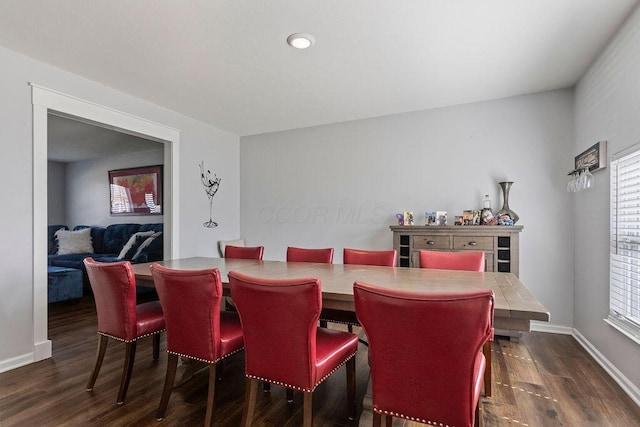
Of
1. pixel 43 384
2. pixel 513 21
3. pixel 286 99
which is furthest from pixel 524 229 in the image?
pixel 43 384

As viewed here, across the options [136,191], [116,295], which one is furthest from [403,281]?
[136,191]

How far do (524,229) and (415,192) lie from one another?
1200 millimetres

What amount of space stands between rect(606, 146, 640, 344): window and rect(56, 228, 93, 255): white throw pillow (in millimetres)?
7051

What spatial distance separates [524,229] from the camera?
11.2 ft

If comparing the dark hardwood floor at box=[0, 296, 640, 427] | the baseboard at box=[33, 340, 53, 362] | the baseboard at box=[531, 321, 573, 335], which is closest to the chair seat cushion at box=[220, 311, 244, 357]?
the dark hardwood floor at box=[0, 296, 640, 427]

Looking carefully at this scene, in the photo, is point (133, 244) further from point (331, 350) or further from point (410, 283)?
point (410, 283)

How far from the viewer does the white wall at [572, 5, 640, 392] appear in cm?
212

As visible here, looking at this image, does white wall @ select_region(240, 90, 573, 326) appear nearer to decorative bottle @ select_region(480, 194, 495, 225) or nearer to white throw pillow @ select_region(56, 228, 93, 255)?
decorative bottle @ select_region(480, 194, 495, 225)

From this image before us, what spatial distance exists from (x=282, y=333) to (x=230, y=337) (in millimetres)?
527

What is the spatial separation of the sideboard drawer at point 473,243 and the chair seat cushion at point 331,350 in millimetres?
2003

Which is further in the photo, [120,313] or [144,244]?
[144,244]

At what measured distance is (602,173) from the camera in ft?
8.40

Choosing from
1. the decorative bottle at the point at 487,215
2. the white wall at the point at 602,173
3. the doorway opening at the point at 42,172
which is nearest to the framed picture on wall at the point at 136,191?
the doorway opening at the point at 42,172

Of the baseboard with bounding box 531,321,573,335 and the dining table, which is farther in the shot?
the baseboard with bounding box 531,321,573,335
